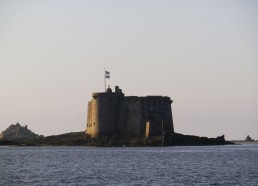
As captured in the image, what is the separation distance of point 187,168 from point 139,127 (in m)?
40.6

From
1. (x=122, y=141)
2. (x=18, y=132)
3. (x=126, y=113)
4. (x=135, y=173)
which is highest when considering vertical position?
(x=18, y=132)

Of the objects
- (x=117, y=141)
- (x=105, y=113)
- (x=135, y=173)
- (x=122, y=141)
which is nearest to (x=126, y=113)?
(x=105, y=113)

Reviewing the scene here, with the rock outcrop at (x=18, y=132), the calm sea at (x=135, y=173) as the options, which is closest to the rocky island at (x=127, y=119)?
the calm sea at (x=135, y=173)

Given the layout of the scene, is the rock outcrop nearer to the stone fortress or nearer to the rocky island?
the rocky island

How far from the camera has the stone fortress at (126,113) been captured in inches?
3479

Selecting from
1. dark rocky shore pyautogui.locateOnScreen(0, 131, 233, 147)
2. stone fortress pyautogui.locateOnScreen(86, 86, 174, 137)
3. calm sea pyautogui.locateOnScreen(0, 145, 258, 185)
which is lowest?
calm sea pyautogui.locateOnScreen(0, 145, 258, 185)

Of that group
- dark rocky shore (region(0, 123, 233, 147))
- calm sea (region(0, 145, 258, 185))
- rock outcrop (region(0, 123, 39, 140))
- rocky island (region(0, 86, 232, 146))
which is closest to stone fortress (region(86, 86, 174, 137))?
rocky island (region(0, 86, 232, 146))

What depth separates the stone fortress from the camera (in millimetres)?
88375

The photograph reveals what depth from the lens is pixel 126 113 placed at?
8994cm

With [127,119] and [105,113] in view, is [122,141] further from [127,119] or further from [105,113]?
[105,113]

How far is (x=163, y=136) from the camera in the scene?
84.1m

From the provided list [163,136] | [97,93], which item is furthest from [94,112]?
[163,136]

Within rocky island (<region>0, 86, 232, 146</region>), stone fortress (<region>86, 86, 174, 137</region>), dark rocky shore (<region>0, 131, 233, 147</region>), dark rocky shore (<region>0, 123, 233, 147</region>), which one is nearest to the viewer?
dark rocky shore (<region>0, 123, 233, 147</region>)

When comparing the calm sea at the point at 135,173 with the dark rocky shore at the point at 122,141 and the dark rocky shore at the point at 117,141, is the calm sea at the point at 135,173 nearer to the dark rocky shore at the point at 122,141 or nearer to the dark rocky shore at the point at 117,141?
the dark rocky shore at the point at 117,141
